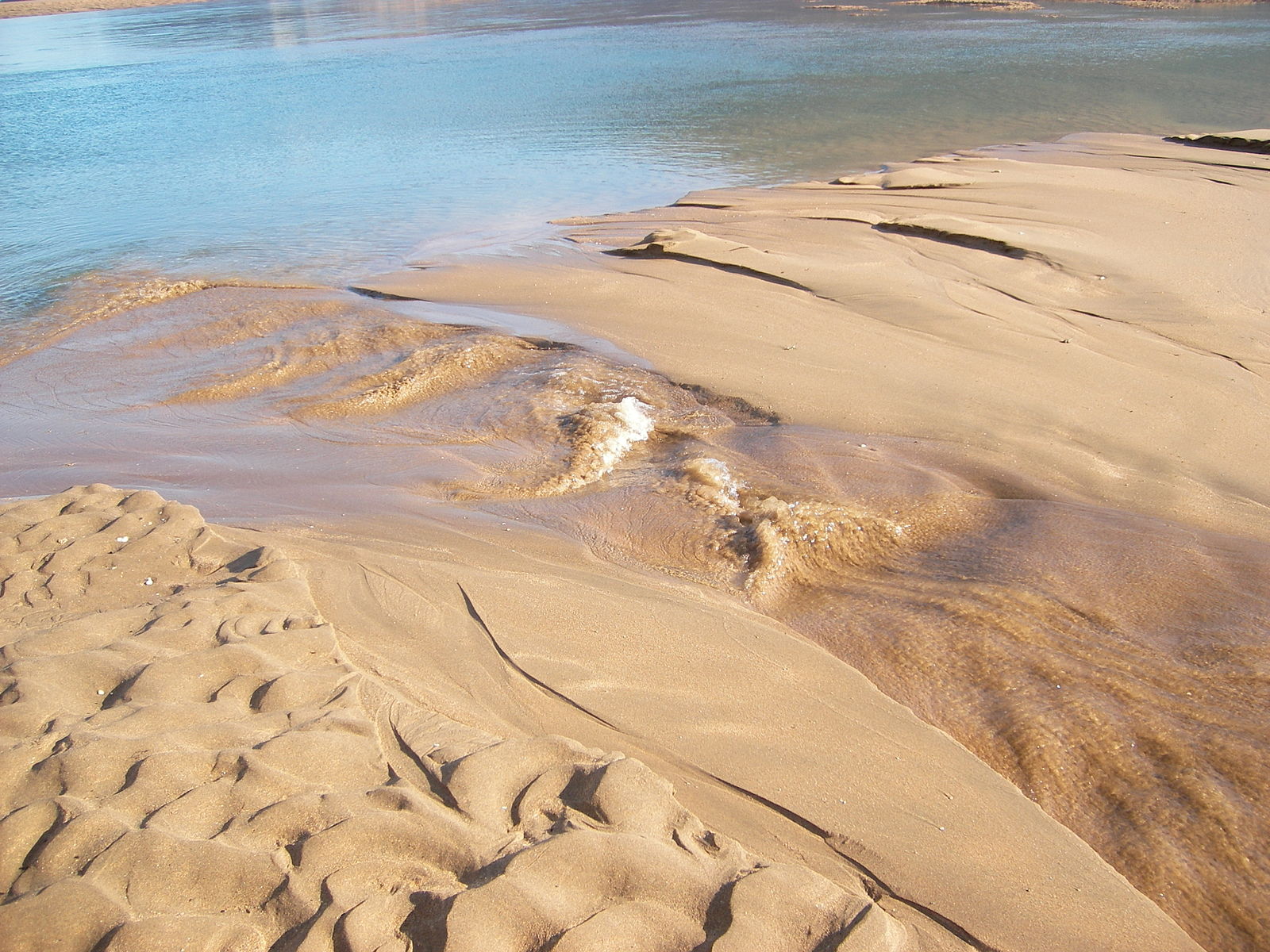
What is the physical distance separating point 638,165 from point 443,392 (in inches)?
349

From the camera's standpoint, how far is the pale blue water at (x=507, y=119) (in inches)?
427

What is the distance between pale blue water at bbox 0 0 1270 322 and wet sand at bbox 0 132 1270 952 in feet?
15.4

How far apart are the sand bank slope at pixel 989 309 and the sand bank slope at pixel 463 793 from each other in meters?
2.25

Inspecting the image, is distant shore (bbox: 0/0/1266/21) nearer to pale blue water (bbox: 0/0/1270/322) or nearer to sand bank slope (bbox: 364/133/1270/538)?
pale blue water (bbox: 0/0/1270/322)

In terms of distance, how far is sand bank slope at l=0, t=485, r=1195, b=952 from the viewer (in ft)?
6.04

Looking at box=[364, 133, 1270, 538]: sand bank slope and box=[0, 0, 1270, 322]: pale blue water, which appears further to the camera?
box=[0, 0, 1270, 322]: pale blue water

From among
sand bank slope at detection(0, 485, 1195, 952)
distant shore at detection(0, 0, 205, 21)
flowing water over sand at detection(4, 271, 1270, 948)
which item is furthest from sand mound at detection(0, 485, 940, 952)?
distant shore at detection(0, 0, 205, 21)

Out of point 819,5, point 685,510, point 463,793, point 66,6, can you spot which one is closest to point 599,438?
point 685,510

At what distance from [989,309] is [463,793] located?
5295 mm

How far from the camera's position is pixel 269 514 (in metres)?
4.06


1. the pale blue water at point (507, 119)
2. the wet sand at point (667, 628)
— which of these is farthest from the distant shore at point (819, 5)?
the wet sand at point (667, 628)

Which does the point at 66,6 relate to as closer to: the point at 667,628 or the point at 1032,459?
the point at 1032,459

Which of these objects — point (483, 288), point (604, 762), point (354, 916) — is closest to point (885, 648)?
point (604, 762)

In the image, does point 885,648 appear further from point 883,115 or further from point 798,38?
point 798,38
